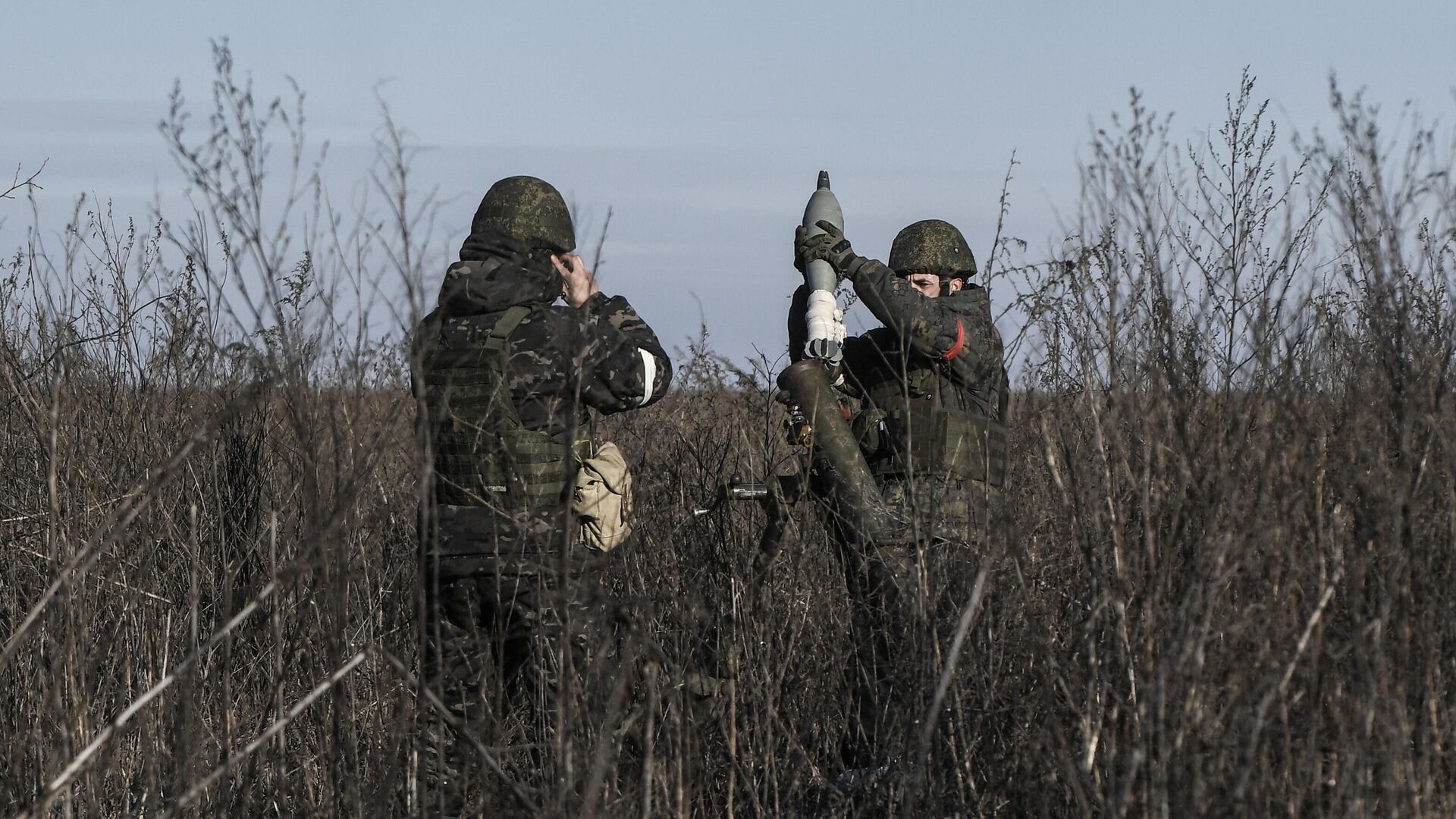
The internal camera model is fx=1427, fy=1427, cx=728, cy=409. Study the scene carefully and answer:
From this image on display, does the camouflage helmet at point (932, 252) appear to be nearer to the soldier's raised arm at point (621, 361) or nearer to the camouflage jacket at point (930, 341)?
the camouflage jacket at point (930, 341)

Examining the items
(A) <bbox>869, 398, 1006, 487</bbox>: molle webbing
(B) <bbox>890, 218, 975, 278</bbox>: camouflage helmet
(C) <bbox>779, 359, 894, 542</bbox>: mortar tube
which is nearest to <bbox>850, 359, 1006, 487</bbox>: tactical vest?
(A) <bbox>869, 398, 1006, 487</bbox>: molle webbing

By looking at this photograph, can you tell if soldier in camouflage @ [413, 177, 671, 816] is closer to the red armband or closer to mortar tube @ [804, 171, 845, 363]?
mortar tube @ [804, 171, 845, 363]

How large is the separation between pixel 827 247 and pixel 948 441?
0.72m

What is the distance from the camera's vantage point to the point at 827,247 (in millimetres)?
4477

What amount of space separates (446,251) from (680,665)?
3.89 ft

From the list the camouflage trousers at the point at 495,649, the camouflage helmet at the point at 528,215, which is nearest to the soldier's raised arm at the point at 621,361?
the camouflage helmet at the point at 528,215

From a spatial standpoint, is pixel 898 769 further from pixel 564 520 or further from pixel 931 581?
pixel 564 520

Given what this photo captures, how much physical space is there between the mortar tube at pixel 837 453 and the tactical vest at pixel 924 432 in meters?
0.13

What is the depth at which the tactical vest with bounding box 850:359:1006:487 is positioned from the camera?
14.2 ft

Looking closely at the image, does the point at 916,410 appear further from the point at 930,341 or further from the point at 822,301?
the point at 822,301

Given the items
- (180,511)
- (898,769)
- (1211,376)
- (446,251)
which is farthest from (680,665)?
(180,511)

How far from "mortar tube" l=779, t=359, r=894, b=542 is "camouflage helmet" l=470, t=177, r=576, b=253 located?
0.80 m

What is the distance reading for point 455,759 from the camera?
13.6 ft

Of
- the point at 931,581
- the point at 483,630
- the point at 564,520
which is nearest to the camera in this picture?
the point at 564,520
